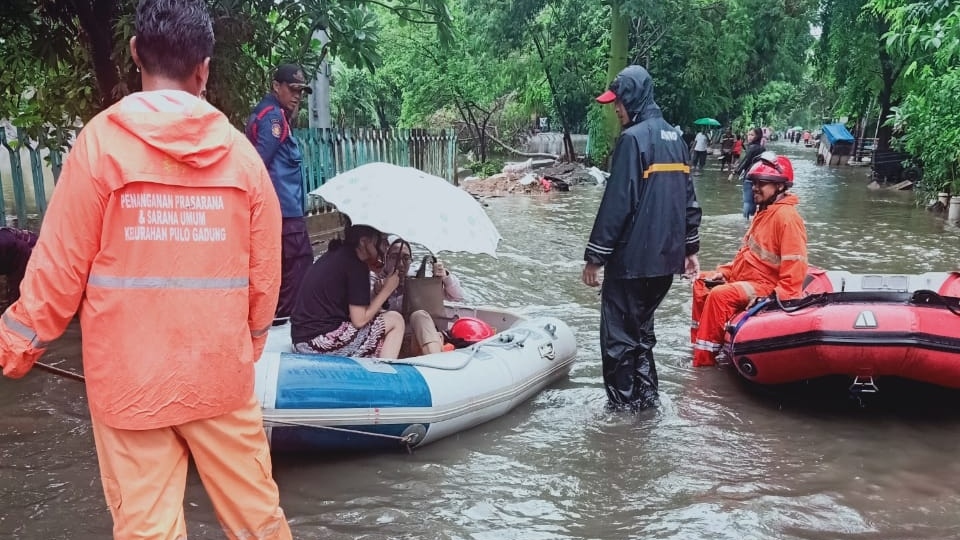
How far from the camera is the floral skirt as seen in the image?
4484mm

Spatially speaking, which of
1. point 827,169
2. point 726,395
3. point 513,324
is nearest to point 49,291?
point 513,324

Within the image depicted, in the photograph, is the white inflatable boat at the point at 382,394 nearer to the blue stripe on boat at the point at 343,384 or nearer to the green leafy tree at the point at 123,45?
the blue stripe on boat at the point at 343,384

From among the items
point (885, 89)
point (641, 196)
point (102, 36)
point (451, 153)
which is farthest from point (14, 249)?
point (885, 89)

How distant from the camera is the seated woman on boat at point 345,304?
14.5 feet

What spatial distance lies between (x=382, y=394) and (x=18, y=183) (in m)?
4.69

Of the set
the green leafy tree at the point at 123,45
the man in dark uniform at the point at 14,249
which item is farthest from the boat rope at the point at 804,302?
the man in dark uniform at the point at 14,249

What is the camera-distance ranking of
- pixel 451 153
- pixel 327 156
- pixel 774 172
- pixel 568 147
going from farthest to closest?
pixel 568 147 → pixel 451 153 → pixel 327 156 → pixel 774 172

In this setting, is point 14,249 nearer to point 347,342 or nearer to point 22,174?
point 22,174

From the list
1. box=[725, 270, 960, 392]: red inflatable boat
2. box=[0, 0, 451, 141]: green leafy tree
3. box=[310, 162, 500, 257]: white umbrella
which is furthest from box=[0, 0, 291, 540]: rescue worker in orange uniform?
box=[0, 0, 451, 141]: green leafy tree

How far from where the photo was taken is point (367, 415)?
4023 millimetres

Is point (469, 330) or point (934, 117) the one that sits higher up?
point (934, 117)

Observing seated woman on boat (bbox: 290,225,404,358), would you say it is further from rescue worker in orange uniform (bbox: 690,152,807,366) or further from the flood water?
rescue worker in orange uniform (bbox: 690,152,807,366)

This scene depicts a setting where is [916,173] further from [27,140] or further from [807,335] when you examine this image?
[27,140]

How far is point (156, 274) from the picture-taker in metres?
2.08
